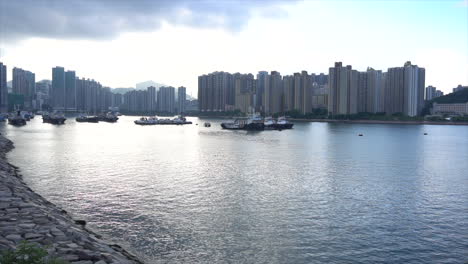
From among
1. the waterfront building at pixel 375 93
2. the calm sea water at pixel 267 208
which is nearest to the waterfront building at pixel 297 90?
the waterfront building at pixel 375 93

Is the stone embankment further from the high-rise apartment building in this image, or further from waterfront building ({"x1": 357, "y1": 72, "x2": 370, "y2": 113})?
waterfront building ({"x1": 357, "y1": 72, "x2": 370, "y2": 113})

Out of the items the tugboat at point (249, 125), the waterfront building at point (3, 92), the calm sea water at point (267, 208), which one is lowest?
the calm sea water at point (267, 208)

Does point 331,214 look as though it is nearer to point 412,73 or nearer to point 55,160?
point 55,160

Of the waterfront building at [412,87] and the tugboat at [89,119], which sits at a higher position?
the waterfront building at [412,87]

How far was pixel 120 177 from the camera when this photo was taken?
25172mm

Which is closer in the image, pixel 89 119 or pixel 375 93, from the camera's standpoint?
pixel 89 119

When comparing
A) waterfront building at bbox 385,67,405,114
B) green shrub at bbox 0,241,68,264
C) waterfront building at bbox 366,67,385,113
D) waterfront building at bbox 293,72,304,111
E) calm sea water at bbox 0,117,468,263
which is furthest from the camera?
waterfront building at bbox 366,67,385,113

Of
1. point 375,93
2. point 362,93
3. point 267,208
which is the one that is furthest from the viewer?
point 375,93

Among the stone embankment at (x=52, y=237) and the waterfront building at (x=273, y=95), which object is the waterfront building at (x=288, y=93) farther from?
the stone embankment at (x=52, y=237)

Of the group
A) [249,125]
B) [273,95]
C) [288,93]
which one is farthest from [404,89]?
[249,125]

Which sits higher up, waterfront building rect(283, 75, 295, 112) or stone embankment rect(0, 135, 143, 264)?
waterfront building rect(283, 75, 295, 112)

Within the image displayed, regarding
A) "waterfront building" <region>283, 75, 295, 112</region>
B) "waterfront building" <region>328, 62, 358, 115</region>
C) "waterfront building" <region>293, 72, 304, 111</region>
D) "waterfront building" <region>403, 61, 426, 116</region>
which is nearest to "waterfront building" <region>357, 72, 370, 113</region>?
"waterfront building" <region>328, 62, 358, 115</region>

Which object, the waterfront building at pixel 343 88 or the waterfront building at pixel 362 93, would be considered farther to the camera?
the waterfront building at pixel 362 93

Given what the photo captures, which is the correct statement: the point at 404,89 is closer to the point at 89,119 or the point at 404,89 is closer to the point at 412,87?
the point at 412,87
